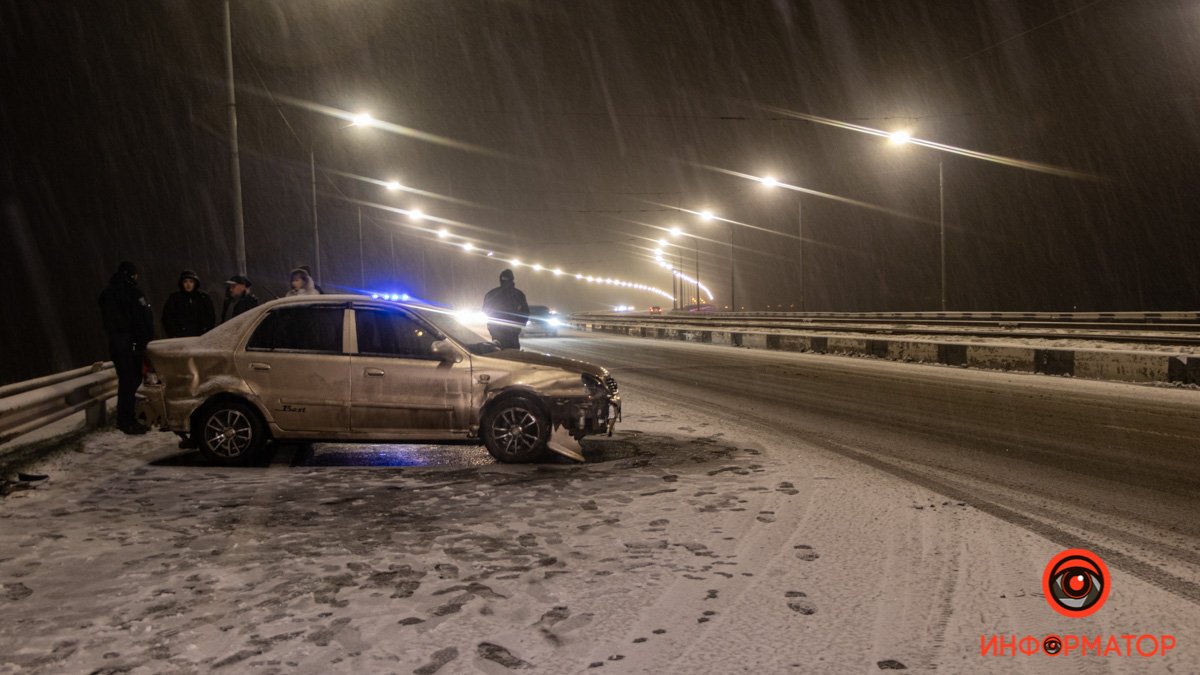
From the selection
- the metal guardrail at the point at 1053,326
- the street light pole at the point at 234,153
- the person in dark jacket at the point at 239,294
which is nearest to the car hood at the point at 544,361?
the person in dark jacket at the point at 239,294

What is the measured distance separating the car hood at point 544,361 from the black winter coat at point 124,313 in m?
4.61

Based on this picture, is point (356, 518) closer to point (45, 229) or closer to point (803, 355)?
point (803, 355)

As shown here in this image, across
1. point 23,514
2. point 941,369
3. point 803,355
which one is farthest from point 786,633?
point 803,355

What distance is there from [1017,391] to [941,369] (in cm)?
478

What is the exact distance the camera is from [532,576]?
14.9ft

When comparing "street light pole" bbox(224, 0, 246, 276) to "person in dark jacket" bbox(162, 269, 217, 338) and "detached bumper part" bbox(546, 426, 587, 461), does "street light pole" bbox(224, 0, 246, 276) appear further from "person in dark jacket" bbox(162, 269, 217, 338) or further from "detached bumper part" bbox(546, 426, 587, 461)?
"detached bumper part" bbox(546, 426, 587, 461)

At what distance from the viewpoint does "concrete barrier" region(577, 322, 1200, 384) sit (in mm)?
14086

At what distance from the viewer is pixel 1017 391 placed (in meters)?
13.7

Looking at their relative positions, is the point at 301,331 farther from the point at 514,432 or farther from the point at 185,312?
the point at 185,312

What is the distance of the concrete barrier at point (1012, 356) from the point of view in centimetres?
1409

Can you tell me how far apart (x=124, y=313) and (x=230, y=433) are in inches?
121

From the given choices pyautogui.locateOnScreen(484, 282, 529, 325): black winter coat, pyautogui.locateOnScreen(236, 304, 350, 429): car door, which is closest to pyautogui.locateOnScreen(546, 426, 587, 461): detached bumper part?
pyautogui.locateOnScreen(236, 304, 350, 429): car door

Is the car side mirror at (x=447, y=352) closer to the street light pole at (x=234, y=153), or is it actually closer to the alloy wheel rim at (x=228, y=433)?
the alloy wheel rim at (x=228, y=433)

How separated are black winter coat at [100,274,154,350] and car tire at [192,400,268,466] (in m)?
2.68
